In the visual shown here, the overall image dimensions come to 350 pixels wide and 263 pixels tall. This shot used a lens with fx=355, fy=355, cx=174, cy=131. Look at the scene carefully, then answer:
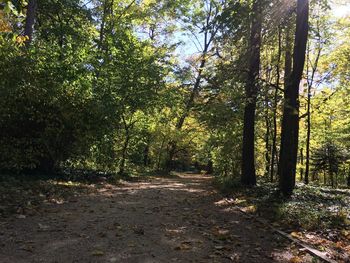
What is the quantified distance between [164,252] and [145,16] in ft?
73.7

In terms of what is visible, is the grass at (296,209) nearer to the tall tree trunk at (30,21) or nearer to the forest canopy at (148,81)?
the forest canopy at (148,81)

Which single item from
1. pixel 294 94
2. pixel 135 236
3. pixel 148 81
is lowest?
pixel 135 236

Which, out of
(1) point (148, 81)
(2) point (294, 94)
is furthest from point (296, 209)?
(1) point (148, 81)

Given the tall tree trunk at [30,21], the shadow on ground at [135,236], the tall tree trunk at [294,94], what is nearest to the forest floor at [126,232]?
the shadow on ground at [135,236]

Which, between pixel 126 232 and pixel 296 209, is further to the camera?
pixel 296 209

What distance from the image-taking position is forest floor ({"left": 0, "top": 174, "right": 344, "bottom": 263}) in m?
4.84

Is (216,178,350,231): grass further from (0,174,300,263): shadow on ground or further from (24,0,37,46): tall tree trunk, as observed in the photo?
(24,0,37,46): tall tree trunk

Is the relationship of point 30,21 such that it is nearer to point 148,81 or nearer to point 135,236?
point 148,81

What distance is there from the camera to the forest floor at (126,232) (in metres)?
4.84

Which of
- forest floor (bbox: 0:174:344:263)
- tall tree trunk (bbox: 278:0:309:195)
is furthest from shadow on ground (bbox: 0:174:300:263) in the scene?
tall tree trunk (bbox: 278:0:309:195)

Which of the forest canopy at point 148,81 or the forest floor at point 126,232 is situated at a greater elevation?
the forest canopy at point 148,81

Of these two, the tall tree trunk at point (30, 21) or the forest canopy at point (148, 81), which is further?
the tall tree trunk at point (30, 21)

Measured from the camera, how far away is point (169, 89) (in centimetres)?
2181

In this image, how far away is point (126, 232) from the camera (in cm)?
605
